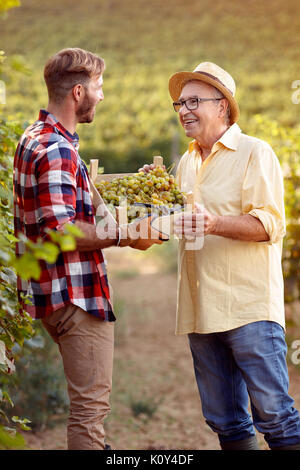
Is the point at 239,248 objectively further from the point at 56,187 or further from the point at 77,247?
the point at 56,187

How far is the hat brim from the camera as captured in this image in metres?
2.65

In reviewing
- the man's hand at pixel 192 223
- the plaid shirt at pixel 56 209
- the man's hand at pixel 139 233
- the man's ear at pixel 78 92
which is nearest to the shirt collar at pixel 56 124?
the plaid shirt at pixel 56 209

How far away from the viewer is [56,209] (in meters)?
2.15

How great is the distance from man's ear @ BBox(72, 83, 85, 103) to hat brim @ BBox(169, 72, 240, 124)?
0.55 meters

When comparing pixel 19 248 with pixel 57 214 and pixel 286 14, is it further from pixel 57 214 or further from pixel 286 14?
pixel 286 14

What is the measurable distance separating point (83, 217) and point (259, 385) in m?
0.99

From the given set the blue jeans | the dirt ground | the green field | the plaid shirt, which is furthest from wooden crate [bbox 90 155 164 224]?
the green field

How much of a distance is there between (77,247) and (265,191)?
81cm

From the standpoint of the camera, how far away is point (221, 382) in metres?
2.75

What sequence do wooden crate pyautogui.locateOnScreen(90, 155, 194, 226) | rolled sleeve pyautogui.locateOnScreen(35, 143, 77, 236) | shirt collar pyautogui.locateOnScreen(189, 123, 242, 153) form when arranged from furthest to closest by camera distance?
shirt collar pyautogui.locateOnScreen(189, 123, 242, 153) → wooden crate pyautogui.locateOnScreen(90, 155, 194, 226) → rolled sleeve pyautogui.locateOnScreen(35, 143, 77, 236)

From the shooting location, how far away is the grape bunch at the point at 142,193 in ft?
7.77

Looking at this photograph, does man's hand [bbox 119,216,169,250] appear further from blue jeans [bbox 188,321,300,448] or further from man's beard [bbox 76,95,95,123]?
blue jeans [bbox 188,321,300,448]

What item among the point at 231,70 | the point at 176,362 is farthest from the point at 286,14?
the point at 176,362

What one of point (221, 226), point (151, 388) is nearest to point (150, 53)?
point (151, 388)
